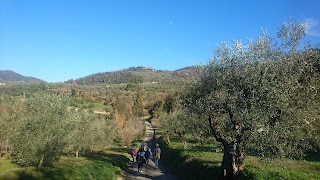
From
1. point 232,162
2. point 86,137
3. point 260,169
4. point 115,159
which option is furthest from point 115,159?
point 260,169

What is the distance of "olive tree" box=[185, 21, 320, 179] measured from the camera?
22.9m

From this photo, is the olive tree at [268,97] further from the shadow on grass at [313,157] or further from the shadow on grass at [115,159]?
the shadow on grass at [115,159]

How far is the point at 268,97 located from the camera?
74.3 ft

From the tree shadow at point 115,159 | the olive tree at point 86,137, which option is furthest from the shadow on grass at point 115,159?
the olive tree at point 86,137

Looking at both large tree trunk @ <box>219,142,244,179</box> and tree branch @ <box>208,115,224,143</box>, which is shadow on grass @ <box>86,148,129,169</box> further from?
large tree trunk @ <box>219,142,244,179</box>

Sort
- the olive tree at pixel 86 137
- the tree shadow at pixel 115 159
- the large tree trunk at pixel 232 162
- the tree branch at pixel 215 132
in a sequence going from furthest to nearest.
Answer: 1. the olive tree at pixel 86 137
2. the tree shadow at pixel 115 159
3. the tree branch at pixel 215 132
4. the large tree trunk at pixel 232 162

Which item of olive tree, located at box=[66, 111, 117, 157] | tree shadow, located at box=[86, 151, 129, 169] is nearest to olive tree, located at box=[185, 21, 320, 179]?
tree shadow, located at box=[86, 151, 129, 169]

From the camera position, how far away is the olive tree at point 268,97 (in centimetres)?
2291

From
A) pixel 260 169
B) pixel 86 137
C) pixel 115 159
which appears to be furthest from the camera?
pixel 86 137

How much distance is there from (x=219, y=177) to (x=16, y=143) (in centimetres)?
2348

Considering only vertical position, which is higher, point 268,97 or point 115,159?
point 268,97

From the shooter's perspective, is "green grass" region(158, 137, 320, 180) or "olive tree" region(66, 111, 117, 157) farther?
"olive tree" region(66, 111, 117, 157)

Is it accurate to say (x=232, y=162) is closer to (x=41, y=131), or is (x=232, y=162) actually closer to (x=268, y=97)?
(x=268, y=97)

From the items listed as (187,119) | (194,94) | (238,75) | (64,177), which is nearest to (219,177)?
(187,119)
